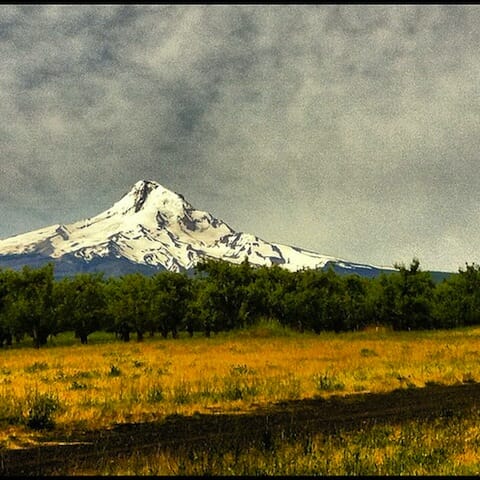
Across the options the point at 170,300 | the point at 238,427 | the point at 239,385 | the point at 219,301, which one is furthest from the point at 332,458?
the point at 170,300

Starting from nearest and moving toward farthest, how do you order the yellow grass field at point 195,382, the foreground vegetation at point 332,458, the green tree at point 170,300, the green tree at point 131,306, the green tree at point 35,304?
the foreground vegetation at point 332,458 → the yellow grass field at point 195,382 → the green tree at point 35,304 → the green tree at point 131,306 → the green tree at point 170,300

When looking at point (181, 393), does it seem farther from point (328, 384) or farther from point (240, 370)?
point (240, 370)

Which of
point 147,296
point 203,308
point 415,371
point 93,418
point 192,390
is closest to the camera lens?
point 93,418

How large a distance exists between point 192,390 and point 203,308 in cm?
6111

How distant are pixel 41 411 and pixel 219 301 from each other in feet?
218

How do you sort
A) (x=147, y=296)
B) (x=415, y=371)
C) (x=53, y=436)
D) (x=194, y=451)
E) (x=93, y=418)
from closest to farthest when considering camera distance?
1. (x=194, y=451)
2. (x=53, y=436)
3. (x=93, y=418)
4. (x=415, y=371)
5. (x=147, y=296)

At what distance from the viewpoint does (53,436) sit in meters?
14.5

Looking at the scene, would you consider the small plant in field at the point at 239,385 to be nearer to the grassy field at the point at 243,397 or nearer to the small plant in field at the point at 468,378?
the grassy field at the point at 243,397

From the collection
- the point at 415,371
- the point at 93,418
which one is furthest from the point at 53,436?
the point at 415,371

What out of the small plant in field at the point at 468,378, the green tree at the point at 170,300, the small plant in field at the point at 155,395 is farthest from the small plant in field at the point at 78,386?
the green tree at the point at 170,300

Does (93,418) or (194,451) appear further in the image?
(93,418)

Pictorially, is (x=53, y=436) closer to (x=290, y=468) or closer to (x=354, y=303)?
(x=290, y=468)

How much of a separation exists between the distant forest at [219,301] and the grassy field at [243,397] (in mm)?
43762

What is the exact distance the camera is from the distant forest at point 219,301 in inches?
3039
